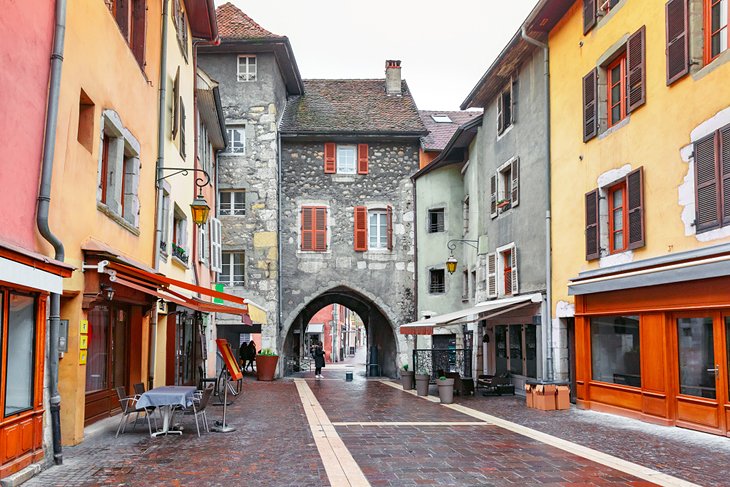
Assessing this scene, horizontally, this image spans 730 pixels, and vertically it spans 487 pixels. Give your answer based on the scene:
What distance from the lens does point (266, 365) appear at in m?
23.3

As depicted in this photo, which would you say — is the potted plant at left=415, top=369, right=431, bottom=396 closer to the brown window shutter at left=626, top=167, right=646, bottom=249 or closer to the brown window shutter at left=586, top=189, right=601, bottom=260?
the brown window shutter at left=586, top=189, right=601, bottom=260

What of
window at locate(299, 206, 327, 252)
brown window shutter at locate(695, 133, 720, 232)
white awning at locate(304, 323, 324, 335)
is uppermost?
window at locate(299, 206, 327, 252)

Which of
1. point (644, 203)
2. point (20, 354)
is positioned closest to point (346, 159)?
point (644, 203)

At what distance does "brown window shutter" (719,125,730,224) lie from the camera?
31.6 feet

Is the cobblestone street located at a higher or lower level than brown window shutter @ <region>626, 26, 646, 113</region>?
lower

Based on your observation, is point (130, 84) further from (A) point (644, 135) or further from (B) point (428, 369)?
(B) point (428, 369)

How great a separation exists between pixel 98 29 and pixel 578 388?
407 inches

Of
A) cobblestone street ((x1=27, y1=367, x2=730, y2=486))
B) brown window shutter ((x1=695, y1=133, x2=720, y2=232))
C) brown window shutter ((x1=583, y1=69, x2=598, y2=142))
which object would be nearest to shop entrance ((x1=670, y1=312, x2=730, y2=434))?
cobblestone street ((x1=27, y1=367, x2=730, y2=486))

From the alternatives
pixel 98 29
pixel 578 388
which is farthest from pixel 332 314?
pixel 98 29

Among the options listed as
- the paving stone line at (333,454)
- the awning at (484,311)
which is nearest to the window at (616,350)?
the awning at (484,311)

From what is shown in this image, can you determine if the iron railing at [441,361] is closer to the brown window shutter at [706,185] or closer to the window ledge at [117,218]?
the brown window shutter at [706,185]

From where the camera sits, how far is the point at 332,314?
50.8 m

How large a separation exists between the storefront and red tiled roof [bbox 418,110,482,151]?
13615 mm

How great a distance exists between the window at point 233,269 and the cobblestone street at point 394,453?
11850 millimetres
